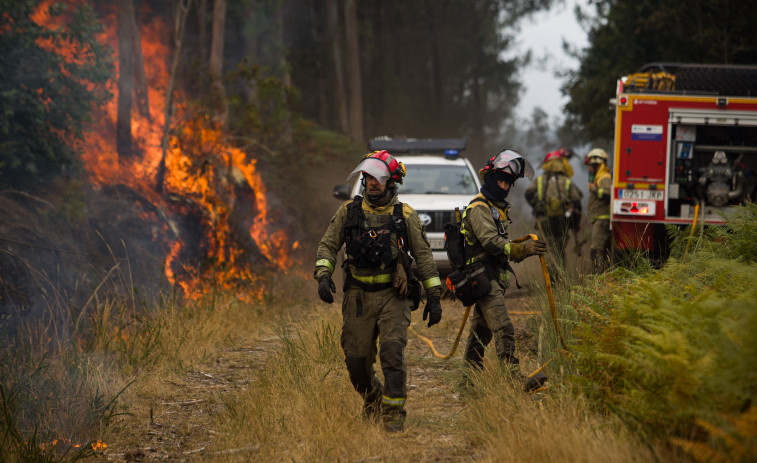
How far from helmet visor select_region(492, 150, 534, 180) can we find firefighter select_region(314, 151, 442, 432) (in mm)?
813

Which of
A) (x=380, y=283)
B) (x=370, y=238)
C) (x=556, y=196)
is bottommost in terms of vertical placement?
(x=556, y=196)

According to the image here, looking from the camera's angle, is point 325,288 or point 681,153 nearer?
point 325,288

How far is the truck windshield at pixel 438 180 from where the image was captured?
36.6 ft

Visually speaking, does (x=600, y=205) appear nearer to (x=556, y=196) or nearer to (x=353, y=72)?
(x=556, y=196)

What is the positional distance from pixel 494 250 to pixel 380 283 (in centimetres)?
95

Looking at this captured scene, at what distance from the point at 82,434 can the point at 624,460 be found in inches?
147

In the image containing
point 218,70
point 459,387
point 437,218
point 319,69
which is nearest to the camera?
point 459,387

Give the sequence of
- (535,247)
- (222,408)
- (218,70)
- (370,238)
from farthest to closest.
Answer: (218,70)
(222,408)
(535,247)
(370,238)

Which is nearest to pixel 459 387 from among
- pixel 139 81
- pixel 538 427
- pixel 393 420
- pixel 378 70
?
pixel 393 420

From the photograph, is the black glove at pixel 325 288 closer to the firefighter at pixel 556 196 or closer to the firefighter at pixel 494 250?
the firefighter at pixel 494 250

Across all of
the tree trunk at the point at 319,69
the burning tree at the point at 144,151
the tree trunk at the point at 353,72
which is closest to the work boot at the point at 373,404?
the burning tree at the point at 144,151

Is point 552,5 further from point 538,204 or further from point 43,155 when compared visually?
point 43,155

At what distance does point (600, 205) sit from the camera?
34.4 feet

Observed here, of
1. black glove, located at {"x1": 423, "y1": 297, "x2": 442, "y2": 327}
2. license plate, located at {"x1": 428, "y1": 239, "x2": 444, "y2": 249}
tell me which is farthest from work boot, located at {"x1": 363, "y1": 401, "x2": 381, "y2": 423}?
license plate, located at {"x1": 428, "y1": 239, "x2": 444, "y2": 249}
